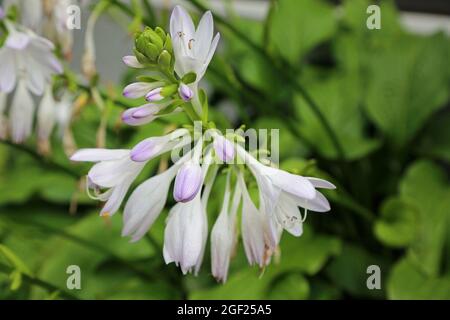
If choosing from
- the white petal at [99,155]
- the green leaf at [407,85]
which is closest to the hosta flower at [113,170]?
the white petal at [99,155]

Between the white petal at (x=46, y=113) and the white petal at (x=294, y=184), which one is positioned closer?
the white petal at (x=294, y=184)

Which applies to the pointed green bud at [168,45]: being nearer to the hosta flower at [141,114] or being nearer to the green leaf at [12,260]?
the hosta flower at [141,114]

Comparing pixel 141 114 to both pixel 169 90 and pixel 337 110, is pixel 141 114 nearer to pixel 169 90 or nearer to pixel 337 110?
pixel 169 90

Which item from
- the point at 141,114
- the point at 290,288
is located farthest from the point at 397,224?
the point at 141,114

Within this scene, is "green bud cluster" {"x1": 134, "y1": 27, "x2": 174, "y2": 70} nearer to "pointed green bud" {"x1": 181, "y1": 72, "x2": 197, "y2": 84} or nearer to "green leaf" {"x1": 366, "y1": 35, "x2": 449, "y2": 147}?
"pointed green bud" {"x1": 181, "y1": 72, "x2": 197, "y2": 84}

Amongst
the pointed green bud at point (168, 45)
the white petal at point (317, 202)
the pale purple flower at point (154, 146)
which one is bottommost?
the white petal at point (317, 202)

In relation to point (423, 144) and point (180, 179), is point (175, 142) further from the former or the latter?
point (423, 144)

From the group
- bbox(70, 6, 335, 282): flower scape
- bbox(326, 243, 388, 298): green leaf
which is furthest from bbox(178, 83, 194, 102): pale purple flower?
bbox(326, 243, 388, 298): green leaf

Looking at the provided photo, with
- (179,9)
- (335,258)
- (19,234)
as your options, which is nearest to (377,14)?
(335,258)
